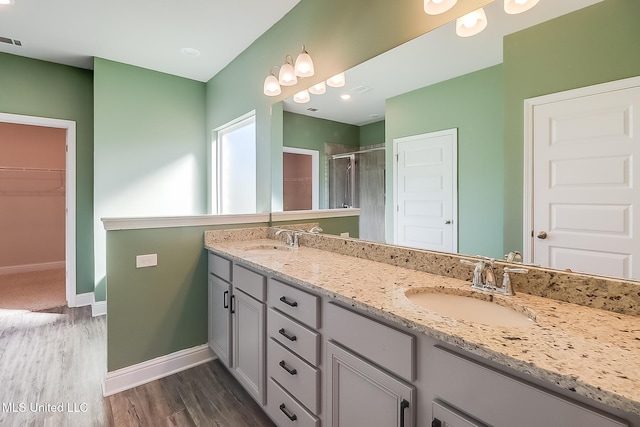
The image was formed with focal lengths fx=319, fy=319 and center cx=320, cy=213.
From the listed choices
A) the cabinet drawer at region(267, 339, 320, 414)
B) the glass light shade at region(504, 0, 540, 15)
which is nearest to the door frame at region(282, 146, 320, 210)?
the cabinet drawer at region(267, 339, 320, 414)

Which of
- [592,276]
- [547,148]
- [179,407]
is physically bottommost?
[179,407]

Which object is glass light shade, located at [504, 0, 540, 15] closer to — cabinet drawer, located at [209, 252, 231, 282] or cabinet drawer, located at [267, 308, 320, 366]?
cabinet drawer, located at [267, 308, 320, 366]

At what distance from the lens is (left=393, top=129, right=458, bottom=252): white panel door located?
1465 mm

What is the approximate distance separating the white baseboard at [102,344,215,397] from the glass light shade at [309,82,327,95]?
209cm

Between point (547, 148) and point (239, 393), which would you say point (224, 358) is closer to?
point (239, 393)

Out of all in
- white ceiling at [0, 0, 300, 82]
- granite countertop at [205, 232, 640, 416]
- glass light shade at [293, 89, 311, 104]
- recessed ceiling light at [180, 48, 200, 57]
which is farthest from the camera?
recessed ceiling light at [180, 48, 200, 57]

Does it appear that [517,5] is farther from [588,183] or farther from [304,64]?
[304,64]

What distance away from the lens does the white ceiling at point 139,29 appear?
2480 millimetres

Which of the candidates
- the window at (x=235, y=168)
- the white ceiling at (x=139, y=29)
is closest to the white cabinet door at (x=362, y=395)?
the window at (x=235, y=168)

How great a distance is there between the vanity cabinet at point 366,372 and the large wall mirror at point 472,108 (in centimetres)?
62

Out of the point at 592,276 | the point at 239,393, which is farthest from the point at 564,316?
the point at 239,393

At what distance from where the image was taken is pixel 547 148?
1103 mm

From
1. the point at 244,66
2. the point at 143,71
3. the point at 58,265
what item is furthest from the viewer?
the point at 58,265

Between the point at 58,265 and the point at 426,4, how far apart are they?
6712 millimetres
